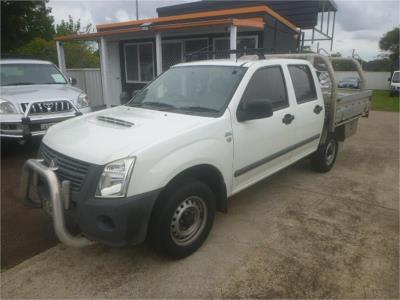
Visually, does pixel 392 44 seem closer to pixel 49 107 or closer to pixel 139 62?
pixel 139 62

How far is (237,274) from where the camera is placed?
293 cm

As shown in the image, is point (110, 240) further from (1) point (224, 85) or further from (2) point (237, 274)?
(1) point (224, 85)

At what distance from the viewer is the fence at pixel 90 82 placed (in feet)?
47.8

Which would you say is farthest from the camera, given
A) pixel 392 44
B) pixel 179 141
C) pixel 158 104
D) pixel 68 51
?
pixel 392 44

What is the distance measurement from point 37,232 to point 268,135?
2.79m

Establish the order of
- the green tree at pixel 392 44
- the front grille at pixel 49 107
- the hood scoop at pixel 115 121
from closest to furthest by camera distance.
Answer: the hood scoop at pixel 115 121 < the front grille at pixel 49 107 < the green tree at pixel 392 44

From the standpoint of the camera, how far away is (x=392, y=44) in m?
35.5

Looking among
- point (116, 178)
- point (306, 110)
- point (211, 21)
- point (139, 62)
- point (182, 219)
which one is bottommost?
point (182, 219)

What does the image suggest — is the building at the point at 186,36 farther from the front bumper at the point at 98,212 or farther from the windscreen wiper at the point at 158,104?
the front bumper at the point at 98,212

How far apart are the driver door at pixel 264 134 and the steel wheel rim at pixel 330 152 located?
1438mm

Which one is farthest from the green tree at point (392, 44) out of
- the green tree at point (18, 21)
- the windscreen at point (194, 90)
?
the windscreen at point (194, 90)

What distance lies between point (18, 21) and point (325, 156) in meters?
15.9

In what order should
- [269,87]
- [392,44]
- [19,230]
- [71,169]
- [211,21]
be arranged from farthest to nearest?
[392,44], [211,21], [269,87], [19,230], [71,169]

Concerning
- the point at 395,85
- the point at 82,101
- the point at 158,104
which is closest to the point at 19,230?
the point at 158,104
